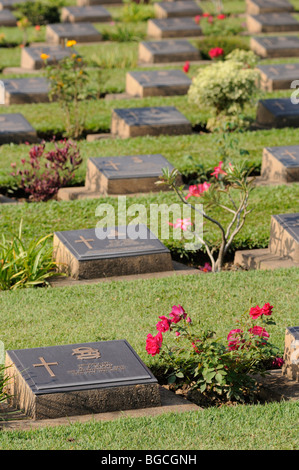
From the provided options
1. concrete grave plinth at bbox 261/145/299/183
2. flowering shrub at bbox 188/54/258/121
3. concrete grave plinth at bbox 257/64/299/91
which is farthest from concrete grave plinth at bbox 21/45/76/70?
concrete grave plinth at bbox 261/145/299/183

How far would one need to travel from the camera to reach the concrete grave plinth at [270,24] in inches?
771

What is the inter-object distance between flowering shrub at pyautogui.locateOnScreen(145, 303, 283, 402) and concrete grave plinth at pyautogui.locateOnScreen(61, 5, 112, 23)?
48.0 feet

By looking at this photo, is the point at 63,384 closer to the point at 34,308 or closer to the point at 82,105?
the point at 34,308

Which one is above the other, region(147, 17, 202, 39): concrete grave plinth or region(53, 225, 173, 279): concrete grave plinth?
region(147, 17, 202, 39): concrete grave plinth

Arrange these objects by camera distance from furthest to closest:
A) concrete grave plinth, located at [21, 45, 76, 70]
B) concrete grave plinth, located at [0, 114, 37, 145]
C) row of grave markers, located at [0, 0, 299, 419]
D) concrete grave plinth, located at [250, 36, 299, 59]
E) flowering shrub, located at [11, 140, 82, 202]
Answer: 1. concrete grave plinth, located at [250, 36, 299, 59]
2. concrete grave plinth, located at [21, 45, 76, 70]
3. concrete grave plinth, located at [0, 114, 37, 145]
4. flowering shrub, located at [11, 140, 82, 202]
5. row of grave markers, located at [0, 0, 299, 419]

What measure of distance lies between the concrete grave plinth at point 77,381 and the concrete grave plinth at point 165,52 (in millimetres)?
11459

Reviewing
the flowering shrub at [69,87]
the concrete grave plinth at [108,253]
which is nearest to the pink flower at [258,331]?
the concrete grave plinth at [108,253]

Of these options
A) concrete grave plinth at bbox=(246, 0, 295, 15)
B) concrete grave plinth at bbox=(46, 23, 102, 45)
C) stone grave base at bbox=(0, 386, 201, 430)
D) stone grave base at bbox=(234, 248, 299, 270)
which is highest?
concrete grave plinth at bbox=(246, 0, 295, 15)

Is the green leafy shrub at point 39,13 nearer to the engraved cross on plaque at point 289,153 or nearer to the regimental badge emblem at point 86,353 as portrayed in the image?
the engraved cross on plaque at point 289,153

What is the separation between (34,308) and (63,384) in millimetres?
1813

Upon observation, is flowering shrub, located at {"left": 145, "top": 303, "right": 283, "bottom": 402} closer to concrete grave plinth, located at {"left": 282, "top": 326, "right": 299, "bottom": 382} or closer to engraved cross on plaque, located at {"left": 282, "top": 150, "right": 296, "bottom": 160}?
concrete grave plinth, located at {"left": 282, "top": 326, "right": 299, "bottom": 382}

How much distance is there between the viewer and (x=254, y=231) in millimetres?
9414

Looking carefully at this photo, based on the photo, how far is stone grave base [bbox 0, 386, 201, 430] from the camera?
5.85 m

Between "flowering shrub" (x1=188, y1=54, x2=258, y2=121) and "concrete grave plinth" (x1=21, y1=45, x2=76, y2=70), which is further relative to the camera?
"concrete grave plinth" (x1=21, y1=45, x2=76, y2=70)
